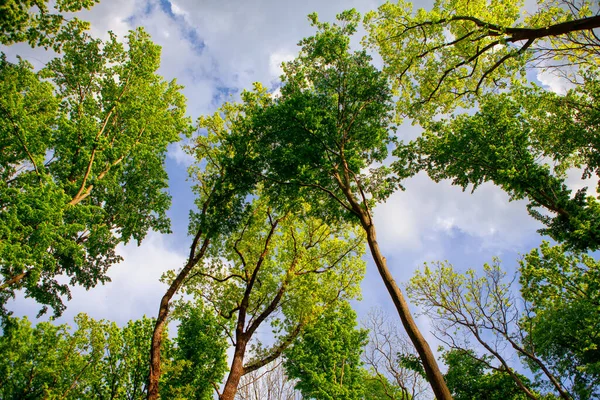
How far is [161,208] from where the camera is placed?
581 inches

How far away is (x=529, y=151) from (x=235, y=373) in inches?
585

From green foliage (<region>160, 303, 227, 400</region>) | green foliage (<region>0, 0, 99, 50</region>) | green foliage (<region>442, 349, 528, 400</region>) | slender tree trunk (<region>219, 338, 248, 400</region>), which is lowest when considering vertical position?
green foliage (<region>442, 349, 528, 400</region>)

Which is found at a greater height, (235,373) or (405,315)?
(235,373)

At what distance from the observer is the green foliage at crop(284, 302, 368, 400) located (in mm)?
20683

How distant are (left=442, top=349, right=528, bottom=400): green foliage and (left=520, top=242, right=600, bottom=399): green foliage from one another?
92.3 inches

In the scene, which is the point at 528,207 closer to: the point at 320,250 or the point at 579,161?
the point at 579,161

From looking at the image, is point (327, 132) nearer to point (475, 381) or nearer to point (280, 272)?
point (280, 272)

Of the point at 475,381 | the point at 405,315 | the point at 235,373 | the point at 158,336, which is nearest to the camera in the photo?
the point at 405,315

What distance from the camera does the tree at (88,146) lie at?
9547mm

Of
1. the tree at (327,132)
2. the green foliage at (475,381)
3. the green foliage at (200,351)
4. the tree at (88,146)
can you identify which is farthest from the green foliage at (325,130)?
the green foliage at (475,381)

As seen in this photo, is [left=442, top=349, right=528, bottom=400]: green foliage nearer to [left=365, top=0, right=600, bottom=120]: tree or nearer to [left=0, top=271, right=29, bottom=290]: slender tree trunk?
[left=365, top=0, right=600, bottom=120]: tree

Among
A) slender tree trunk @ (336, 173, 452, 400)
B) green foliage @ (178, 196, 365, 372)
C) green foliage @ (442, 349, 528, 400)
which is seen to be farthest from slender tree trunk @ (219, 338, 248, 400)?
green foliage @ (442, 349, 528, 400)

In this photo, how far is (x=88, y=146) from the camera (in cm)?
1026

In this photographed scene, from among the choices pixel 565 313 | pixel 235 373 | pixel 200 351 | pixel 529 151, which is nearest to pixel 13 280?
pixel 235 373
